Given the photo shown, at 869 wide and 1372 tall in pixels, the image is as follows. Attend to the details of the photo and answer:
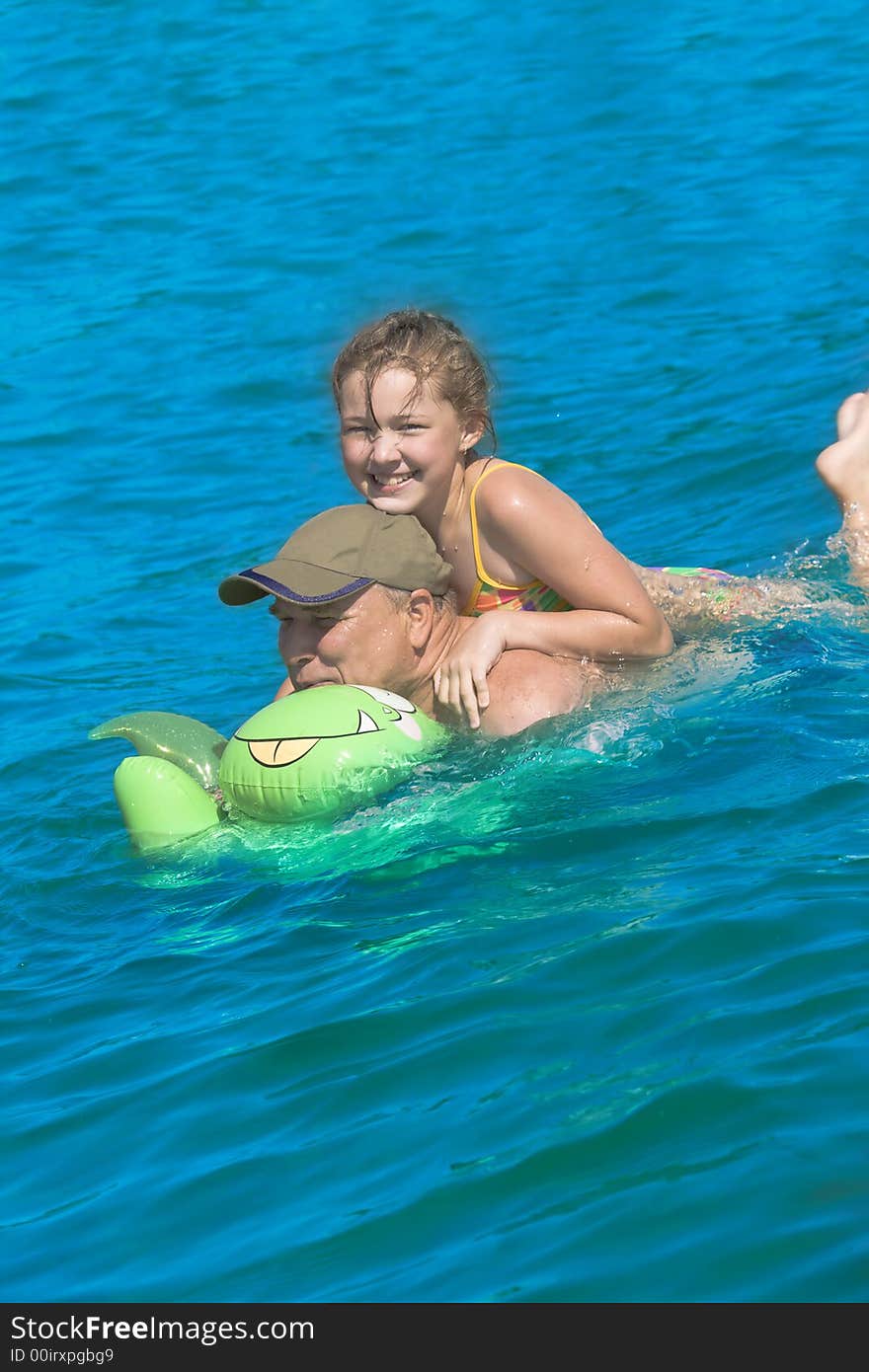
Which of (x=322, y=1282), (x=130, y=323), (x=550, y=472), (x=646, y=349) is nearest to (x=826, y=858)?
(x=322, y=1282)

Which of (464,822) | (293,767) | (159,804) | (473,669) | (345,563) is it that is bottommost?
(464,822)

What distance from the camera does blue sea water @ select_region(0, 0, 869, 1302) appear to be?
142 inches

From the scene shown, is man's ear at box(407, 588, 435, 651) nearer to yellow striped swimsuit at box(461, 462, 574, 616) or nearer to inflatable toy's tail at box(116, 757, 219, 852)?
yellow striped swimsuit at box(461, 462, 574, 616)

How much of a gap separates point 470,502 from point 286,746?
1.11 metres

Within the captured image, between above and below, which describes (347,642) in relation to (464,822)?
above

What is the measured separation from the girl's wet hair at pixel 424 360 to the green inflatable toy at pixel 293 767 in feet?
3.39

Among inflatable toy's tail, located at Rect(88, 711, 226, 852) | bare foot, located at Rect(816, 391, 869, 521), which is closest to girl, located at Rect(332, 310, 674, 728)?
inflatable toy's tail, located at Rect(88, 711, 226, 852)

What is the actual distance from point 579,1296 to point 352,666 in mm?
2947

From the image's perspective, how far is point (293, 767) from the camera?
5453mm

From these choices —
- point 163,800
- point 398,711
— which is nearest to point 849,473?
point 398,711

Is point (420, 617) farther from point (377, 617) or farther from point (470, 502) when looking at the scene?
point (470, 502)

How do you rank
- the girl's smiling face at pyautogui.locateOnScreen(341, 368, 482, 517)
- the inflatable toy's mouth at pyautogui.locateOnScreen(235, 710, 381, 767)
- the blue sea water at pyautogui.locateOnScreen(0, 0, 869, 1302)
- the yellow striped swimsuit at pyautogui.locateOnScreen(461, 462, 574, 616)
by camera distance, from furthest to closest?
the yellow striped swimsuit at pyautogui.locateOnScreen(461, 462, 574, 616) → the girl's smiling face at pyautogui.locateOnScreen(341, 368, 482, 517) → the inflatable toy's mouth at pyautogui.locateOnScreen(235, 710, 381, 767) → the blue sea water at pyautogui.locateOnScreen(0, 0, 869, 1302)

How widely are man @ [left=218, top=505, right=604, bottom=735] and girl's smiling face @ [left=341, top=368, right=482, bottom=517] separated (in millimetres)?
92

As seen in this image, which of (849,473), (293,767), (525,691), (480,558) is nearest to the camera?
(293,767)
